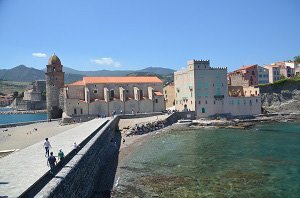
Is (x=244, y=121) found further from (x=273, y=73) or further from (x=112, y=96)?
(x=273, y=73)

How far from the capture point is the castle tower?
172 ft

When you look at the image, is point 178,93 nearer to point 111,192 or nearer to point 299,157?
point 299,157

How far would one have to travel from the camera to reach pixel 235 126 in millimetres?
45812

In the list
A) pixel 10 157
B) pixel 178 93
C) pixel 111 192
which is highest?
pixel 178 93

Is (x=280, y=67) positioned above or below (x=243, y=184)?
above

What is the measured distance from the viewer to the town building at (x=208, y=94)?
167ft

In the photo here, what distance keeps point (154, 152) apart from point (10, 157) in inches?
573

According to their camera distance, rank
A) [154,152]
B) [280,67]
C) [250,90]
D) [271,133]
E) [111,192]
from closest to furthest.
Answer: [111,192] < [154,152] < [271,133] < [250,90] < [280,67]

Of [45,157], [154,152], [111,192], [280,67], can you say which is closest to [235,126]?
[154,152]

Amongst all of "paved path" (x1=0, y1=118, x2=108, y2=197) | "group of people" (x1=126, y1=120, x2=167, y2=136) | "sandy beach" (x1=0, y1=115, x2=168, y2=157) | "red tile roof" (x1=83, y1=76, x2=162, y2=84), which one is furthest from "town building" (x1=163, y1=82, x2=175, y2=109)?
"paved path" (x1=0, y1=118, x2=108, y2=197)

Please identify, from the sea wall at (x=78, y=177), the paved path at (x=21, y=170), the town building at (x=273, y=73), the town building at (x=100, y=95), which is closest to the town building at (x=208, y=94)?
the town building at (x=100, y=95)

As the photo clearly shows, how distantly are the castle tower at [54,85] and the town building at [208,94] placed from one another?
19268mm

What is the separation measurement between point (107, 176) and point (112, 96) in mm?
29871

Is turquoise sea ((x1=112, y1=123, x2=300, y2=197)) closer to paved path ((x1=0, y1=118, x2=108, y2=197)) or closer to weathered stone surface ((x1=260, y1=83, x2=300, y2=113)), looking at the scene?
paved path ((x1=0, y1=118, x2=108, y2=197))
